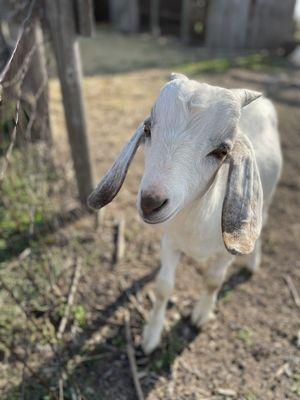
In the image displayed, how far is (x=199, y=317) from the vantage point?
307cm

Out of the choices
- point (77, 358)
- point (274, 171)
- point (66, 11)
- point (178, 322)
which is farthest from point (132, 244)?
point (66, 11)

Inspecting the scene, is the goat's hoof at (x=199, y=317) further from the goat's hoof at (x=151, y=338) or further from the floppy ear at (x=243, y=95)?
the floppy ear at (x=243, y=95)

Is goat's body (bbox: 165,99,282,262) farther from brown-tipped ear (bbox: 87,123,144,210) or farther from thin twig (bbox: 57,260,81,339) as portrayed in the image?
thin twig (bbox: 57,260,81,339)

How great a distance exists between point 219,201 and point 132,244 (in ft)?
5.62

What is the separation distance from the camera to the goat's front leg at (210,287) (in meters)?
2.78

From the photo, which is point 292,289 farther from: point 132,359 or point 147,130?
point 147,130

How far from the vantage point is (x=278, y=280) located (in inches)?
140

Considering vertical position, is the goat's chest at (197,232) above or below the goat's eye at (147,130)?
below

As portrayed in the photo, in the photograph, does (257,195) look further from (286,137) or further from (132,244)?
(286,137)

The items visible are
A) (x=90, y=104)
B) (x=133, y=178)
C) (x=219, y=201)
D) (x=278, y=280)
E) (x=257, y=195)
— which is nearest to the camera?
(x=257, y=195)

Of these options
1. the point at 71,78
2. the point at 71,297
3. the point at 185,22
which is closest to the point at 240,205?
the point at 71,297

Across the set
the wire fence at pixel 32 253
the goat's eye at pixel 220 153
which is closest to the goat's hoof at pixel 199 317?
the wire fence at pixel 32 253

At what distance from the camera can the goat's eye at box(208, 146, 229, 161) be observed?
72.1 inches

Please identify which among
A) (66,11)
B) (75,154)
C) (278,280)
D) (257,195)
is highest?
(66,11)
